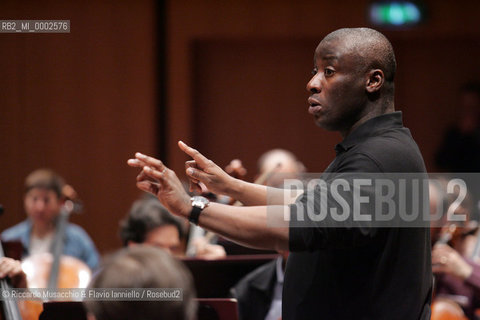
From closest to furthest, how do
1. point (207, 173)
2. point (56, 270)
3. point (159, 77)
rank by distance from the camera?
point (207, 173)
point (56, 270)
point (159, 77)

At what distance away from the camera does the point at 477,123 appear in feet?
19.9

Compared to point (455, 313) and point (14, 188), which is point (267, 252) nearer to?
point (455, 313)

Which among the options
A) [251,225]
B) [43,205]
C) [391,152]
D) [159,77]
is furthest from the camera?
[159,77]

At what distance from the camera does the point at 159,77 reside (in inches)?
247

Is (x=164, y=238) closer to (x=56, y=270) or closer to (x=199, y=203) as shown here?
(x=56, y=270)

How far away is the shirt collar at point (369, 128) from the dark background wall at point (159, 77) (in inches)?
172

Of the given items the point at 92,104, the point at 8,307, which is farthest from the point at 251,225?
the point at 92,104

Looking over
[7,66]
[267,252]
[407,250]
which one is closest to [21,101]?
[7,66]

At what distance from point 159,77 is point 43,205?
6.65 feet

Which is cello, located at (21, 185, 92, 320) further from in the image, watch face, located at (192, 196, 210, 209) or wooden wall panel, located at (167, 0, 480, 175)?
watch face, located at (192, 196, 210, 209)

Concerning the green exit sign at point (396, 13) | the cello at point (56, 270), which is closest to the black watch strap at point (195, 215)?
the cello at point (56, 270)

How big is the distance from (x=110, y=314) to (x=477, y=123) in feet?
17.4

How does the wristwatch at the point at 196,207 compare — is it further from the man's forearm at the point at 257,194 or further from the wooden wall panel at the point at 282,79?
the wooden wall panel at the point at 282,79

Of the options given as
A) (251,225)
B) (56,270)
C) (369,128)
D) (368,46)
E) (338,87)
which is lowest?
(56,270)
